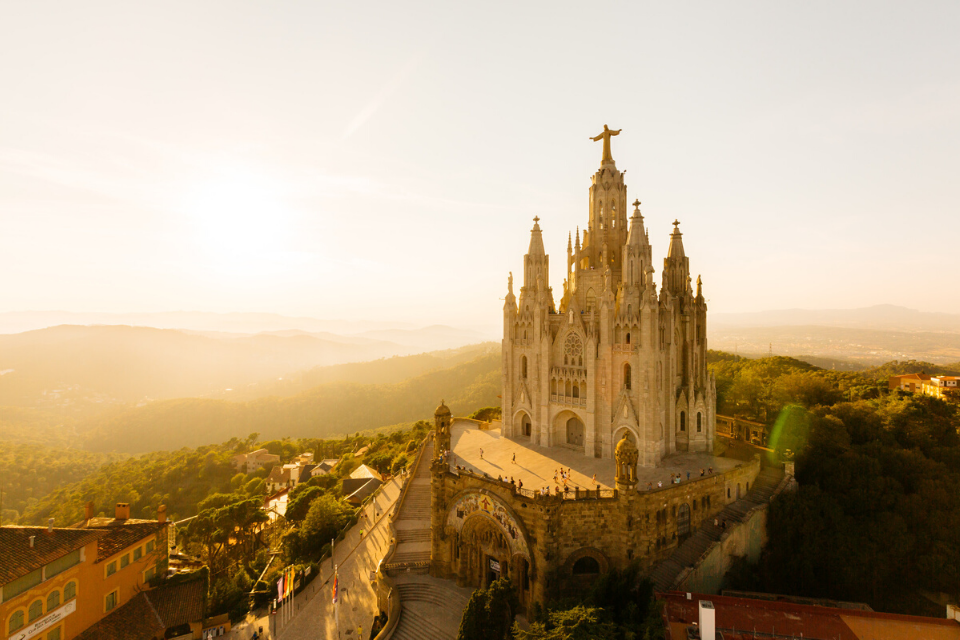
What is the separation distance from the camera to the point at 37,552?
20188mm

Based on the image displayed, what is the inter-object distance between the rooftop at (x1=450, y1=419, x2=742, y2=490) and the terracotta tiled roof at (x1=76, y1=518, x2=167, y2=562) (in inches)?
723

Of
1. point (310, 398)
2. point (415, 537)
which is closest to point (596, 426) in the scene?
point (415, 537)

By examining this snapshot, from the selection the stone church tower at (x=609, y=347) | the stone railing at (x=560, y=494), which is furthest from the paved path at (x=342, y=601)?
the stone church tower at (x=609, y=347)

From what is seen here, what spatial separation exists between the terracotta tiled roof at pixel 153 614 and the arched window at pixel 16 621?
3661 mm

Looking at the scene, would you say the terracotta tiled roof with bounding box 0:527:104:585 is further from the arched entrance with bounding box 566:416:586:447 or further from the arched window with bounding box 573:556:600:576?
the arched entrance with bounding box 566:416:586:447

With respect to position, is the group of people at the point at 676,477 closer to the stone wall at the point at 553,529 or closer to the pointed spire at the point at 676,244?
the stone wall at the point at 553,529

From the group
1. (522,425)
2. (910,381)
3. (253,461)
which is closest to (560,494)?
(522,425)

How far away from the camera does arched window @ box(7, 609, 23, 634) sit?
1859 cm

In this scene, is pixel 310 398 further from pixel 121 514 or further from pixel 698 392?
pixel 698 392

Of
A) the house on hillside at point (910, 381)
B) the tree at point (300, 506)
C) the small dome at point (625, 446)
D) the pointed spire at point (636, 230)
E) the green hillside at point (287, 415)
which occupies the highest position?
the pointed spire at point (636, 230)

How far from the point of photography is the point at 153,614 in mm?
24578

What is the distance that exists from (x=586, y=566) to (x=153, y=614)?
76.5 ft

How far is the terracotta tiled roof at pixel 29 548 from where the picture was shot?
1905cm

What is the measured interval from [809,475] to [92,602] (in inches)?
1667
